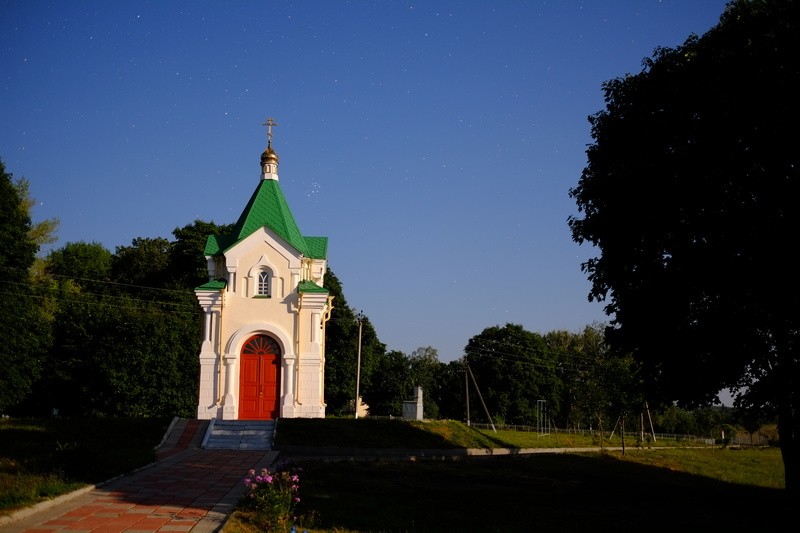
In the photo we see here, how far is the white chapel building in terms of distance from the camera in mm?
26031

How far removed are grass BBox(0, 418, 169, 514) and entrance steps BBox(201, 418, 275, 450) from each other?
5.14 ft

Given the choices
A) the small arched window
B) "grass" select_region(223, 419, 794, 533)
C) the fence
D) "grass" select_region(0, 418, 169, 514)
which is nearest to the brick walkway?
"grass" select_region(0, 418, 169, 514)

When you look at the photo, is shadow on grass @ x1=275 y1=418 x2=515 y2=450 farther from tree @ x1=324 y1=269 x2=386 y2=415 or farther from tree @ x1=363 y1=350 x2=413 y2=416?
tree @ x1=363 y1=350 x2=413 y2=416

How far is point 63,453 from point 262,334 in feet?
40.4

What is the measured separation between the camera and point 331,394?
47.9m

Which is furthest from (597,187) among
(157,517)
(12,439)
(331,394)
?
(331,394)

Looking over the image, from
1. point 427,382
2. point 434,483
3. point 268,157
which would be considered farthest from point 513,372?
point 434,483

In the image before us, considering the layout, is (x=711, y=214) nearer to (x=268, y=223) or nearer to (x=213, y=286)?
(x=268, y=223)

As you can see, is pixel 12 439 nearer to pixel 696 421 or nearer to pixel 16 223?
pixel 16 223

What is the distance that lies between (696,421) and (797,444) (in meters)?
58.7

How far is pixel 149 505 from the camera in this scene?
1180 cm

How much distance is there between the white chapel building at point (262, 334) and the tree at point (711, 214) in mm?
11528

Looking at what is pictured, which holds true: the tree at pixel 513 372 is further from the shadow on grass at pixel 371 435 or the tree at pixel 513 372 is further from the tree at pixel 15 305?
the tree at pixel 15 305

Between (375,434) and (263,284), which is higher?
(263,284)
